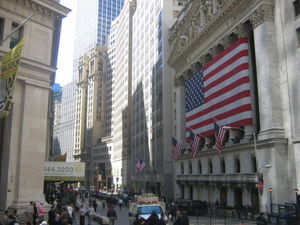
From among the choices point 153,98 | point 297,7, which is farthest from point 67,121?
point 297,7

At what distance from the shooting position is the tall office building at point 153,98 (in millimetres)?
68500

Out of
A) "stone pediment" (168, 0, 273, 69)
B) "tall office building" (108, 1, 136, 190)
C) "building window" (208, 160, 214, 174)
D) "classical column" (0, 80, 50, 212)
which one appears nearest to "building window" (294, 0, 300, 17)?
"stone pediment" (168, 0, 273, 69)

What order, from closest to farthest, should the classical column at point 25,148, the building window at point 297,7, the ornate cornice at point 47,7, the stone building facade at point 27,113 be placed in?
the classical column at point 25,148 → the stone building facade at point 27,113 → the ornate cornice at point 47,7 → the building window at point 297,7

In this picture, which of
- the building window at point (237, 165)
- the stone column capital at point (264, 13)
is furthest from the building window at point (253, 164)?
the stone column capital at point (264, 13)

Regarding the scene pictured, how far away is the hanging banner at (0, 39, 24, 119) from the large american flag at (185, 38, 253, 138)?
26.9 m

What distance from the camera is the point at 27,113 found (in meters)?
23.2

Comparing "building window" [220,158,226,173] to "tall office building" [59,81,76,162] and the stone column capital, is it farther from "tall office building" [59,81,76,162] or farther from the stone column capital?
"tall office building" [59,81,76,162]

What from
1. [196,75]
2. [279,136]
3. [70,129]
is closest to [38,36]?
[279,136]

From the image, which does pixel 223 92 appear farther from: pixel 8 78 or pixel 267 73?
pixel 8 78

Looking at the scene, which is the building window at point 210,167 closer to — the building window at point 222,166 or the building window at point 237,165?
the building window at point 222,166

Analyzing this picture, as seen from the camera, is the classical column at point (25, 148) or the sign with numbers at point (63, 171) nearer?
the classical column at point (25, 148)

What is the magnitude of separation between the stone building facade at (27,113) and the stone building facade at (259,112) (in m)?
18.1

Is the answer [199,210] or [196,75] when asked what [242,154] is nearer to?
[199,210]

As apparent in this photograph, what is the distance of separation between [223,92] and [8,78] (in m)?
30.1
